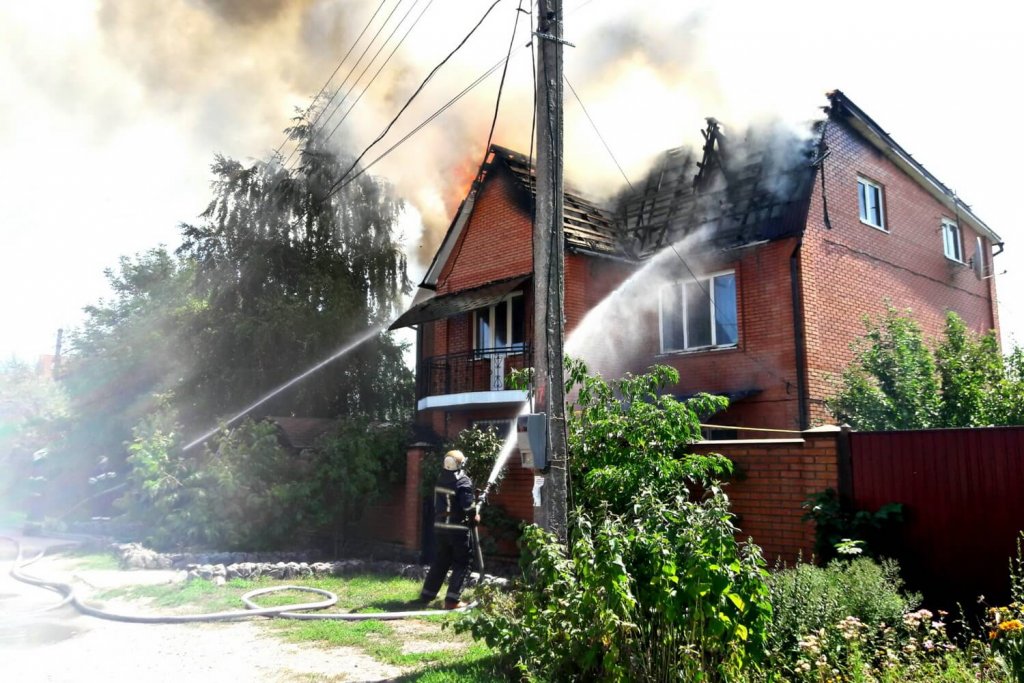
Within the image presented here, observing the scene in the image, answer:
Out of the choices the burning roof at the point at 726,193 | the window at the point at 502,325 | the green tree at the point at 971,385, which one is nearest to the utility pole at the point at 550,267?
the green tree at the point at 971,385

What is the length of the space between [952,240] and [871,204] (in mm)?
3623

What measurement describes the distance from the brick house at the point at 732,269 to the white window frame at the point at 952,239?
35mm

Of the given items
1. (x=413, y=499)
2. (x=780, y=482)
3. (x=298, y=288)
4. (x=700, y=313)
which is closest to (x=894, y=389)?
(x=780, y=482)

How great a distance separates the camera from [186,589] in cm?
1009

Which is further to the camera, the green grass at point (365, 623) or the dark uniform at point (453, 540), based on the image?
the dark uniform at point (453, 540)

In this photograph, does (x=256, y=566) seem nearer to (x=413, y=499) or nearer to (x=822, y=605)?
(x=413, y=499)

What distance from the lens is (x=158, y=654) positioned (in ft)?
Answer: 23.1

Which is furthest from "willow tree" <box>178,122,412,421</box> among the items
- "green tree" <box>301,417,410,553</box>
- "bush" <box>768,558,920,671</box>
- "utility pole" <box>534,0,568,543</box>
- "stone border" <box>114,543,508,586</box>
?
"bush" <box>768,558,920,671</box>

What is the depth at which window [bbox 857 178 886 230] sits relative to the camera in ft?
47.1

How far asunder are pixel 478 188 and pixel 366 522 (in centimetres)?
719

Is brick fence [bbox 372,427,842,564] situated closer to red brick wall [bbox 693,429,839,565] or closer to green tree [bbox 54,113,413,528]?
red brick wall [bbox 693,429,839,565]

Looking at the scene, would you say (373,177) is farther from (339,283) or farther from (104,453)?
(104,453)

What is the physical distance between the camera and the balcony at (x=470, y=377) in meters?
14.4

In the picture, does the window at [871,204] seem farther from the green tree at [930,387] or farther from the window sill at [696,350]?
the green tree at [930,387]
